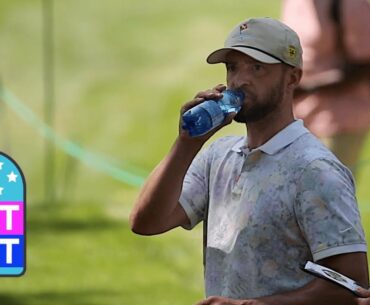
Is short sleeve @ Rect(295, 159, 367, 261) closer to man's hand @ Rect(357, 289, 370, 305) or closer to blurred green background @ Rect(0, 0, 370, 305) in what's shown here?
man's hand @ Rect(357, 289, 370, 305)

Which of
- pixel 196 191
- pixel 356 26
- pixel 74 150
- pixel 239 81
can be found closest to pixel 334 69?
pixel 356 26

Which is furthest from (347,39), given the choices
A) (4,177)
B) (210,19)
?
(210,19)

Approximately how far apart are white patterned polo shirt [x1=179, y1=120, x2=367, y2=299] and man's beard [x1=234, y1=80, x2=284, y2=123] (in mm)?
74

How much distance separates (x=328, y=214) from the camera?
386 centimetres

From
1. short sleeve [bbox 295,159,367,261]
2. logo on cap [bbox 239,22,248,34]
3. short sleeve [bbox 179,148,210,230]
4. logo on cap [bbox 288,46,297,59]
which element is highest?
logo on cap [bbox 239,22,248,34]

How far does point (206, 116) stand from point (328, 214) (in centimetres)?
41

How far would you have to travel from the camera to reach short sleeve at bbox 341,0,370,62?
20.5ft

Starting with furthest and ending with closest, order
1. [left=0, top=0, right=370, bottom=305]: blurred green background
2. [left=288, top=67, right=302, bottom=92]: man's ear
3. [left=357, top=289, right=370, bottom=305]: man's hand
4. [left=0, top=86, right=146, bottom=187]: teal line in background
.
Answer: [left=0, top=86, right=146, bottom=187]: teal line in background, [left=0, top=0, right=370, bottom=305]: blurred green background, [left=288, top=67, right=302, bottom=92]: man's ear, [left=357, top=289, right=370, bottom=305]: man's hand

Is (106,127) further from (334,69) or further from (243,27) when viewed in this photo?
(243,27)

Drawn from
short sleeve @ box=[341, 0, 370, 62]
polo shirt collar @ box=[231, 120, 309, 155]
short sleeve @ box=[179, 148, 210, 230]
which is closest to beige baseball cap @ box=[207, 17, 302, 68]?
polo shirt collar @ box=[231, 120, 309, 155]

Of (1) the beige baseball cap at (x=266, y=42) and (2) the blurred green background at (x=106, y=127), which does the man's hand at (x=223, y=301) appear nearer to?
(1) the beige baseball cap at (x=266, y=42)

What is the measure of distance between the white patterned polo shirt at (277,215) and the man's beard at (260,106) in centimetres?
→ 7

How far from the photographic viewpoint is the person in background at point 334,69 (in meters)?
6.27

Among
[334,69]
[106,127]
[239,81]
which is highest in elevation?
[106,127]
